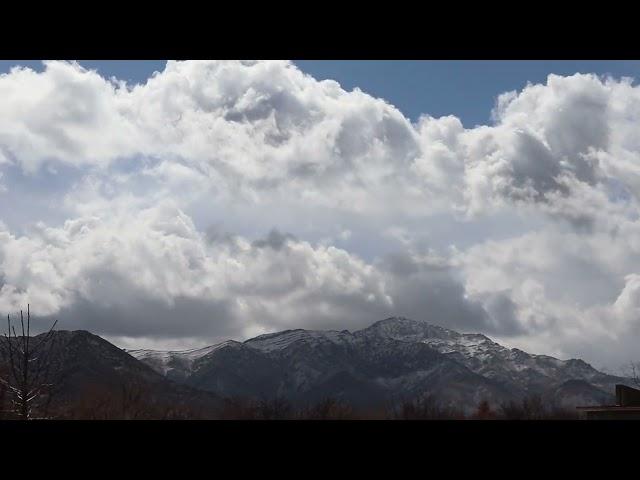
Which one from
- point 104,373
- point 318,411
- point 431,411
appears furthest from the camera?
point 104,373

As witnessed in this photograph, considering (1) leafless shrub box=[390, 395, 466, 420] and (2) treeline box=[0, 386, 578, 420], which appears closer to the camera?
(1) leafless shrub box=[390, 395, 466, 420]

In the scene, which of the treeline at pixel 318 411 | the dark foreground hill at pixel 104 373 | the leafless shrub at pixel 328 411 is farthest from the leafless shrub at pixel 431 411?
the dark foreground hill at pixel 104 373

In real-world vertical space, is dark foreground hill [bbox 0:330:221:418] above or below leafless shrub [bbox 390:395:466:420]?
above

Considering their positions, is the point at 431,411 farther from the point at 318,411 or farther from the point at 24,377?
Answer: the point at 318,411

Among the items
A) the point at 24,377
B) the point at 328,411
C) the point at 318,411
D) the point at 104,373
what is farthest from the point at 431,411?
the point at 104,373

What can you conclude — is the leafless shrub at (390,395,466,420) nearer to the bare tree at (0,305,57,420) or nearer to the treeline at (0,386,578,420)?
the treeline at (0,386,578,420)

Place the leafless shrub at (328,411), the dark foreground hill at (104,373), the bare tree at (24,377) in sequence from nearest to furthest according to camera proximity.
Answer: the leafless shrub at (328,411)
the bare tree at (24,377)
the dark foreground hill at (104,373)

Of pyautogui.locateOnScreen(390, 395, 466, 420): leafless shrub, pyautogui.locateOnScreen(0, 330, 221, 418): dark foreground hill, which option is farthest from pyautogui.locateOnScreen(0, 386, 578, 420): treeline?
pyautogui.locateOnScreen(0, 330, 221, 418): dark foreground hill

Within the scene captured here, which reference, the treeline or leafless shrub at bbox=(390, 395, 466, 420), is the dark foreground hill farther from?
leafless shrub at bbox=(390, 395, 466, 420)

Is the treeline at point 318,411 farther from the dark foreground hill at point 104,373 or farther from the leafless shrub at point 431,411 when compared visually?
the dark foreground hill at point 104,373

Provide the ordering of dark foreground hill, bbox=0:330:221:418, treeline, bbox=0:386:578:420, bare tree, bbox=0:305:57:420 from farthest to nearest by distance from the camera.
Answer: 1. dark foreground hill, bbox=0:330:221:418
2. bare tree, bbox=0:305:57:420
3. treeline, bbox=0:386:578:420

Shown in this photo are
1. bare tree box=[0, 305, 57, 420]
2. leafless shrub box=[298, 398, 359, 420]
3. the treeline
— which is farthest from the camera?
bare tree box=[0, 305, 57, 420]

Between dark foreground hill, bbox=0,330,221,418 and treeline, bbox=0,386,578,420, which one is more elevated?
dark foreground hill, bbox=0,330,221,418
